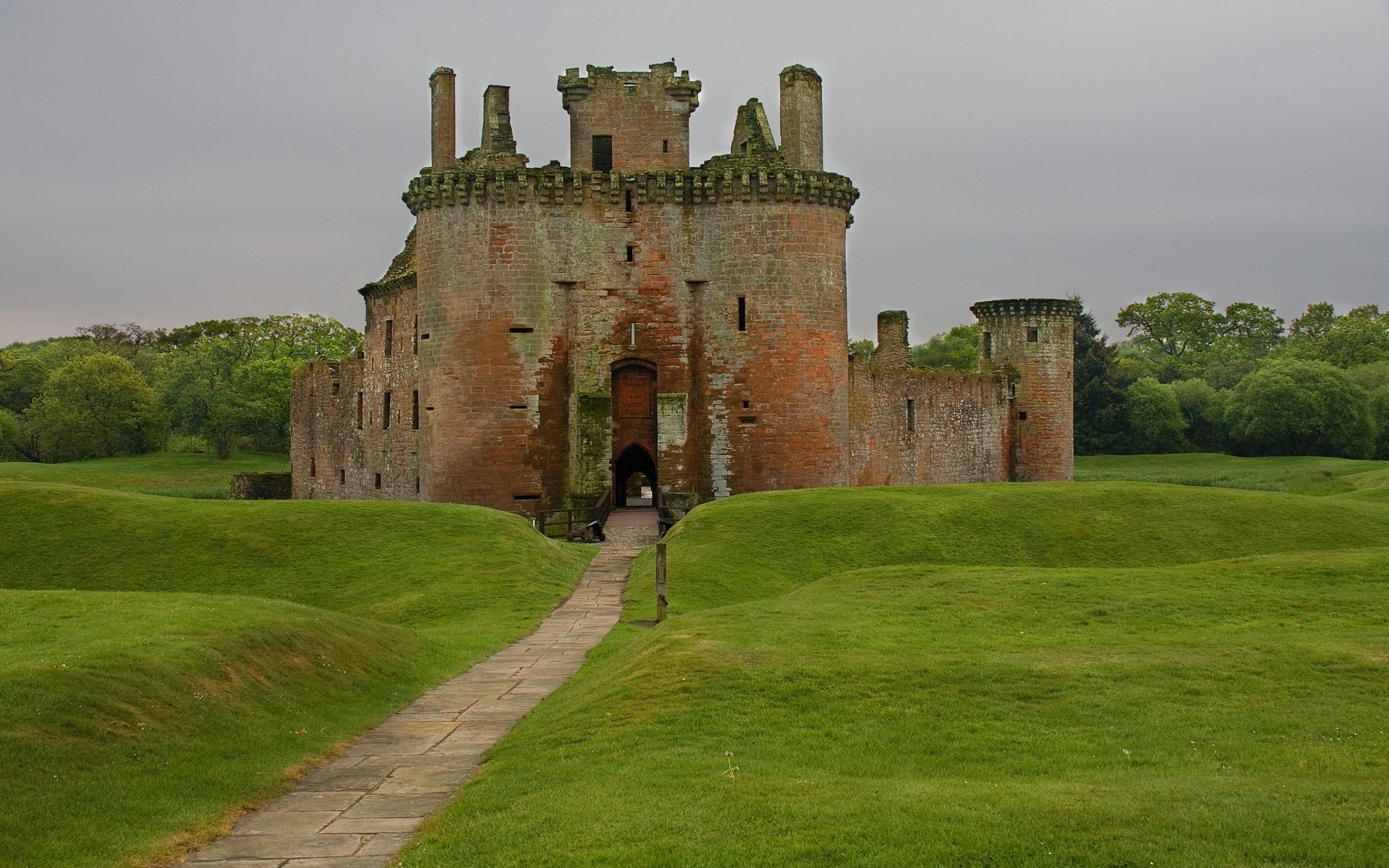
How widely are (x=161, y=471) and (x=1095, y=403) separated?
59630mm

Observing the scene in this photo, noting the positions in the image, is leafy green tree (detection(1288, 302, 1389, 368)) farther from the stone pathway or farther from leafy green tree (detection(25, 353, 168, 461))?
the stone pathway

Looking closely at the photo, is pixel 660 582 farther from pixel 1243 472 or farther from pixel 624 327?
pixel 1243 472

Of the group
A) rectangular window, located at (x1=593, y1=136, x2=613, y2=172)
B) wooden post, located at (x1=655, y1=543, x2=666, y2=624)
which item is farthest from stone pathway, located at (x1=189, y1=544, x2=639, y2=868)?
rectangular window, located at (x1=593, y1=136, x2=613, y2=172)

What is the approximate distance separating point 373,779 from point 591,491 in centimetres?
2908

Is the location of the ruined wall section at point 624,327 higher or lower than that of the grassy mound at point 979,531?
higher

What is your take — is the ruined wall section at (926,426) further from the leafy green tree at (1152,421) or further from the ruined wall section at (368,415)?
the leafy green tree at (1152,421)

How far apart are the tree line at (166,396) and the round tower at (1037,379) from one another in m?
48.1

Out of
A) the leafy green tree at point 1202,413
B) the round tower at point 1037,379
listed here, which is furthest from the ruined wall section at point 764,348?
the leafy green tree at point 1202,413

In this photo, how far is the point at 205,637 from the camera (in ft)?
53.5

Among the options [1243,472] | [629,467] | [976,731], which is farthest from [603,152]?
[1243,472]

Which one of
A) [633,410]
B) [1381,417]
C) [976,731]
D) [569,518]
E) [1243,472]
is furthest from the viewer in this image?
[1381,417]

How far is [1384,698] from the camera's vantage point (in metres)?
13.6

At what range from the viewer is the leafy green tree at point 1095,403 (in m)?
94.0

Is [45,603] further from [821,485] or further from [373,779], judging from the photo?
[821,485]
